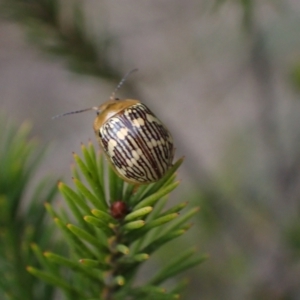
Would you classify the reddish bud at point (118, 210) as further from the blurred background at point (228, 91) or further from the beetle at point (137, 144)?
the blurred background at point (228, 91)

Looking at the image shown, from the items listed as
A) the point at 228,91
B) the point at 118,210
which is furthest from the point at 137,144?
the point at 228,91

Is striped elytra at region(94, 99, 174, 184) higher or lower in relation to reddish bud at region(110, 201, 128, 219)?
higher

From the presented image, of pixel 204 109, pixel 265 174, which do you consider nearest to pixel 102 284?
pixel 265 174

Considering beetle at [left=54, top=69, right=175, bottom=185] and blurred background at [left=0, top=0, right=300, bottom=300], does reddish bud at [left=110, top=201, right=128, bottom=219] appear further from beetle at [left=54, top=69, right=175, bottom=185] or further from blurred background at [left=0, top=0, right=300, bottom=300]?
blurred background at [left=0, top=0, right=300, bottom=300]

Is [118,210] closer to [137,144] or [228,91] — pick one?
[137,144]

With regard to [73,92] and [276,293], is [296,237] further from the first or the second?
[73,92]

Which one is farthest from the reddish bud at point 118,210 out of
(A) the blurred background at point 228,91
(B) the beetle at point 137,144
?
(A) the blurred background at point 228,91

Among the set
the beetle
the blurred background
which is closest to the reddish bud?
the beetle

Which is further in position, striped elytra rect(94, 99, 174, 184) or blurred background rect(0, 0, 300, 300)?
blurred background rect(0, 0, 300, 300)
